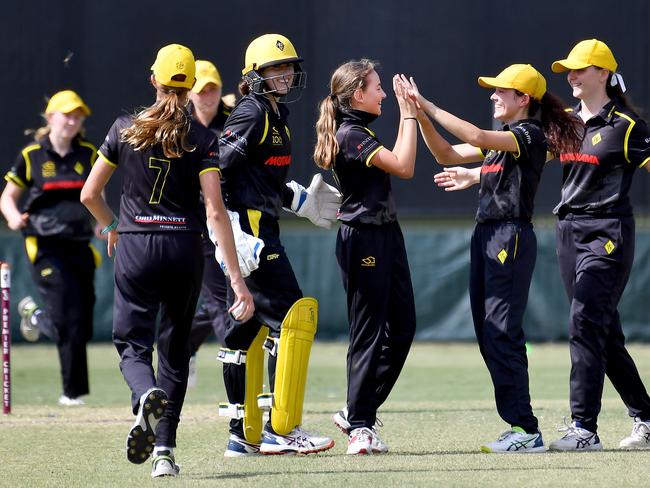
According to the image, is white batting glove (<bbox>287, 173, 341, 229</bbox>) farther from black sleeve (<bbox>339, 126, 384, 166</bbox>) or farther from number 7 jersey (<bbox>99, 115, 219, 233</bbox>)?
number 7 jersey (<bbox>99, 115, 219, 233</bbox>)

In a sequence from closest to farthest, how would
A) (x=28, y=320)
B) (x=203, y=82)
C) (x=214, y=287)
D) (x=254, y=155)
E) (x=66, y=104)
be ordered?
(x=254, y=155), (x=214, y=287), (x=203, y=82), (x=66, y=104), (x=28, y=320)

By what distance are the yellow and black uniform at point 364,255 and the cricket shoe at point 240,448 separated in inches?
21.8

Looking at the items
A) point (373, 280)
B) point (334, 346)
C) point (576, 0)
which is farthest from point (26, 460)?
point (576, 0)

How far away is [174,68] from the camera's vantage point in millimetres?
5820

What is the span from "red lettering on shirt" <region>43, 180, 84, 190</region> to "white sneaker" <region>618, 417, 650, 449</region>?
497 centimetres

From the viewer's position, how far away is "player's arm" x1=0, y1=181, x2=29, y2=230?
9688 millimetres

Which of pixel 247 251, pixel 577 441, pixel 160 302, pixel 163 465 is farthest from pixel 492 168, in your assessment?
pixel 163 465

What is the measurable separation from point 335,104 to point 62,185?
3.86m

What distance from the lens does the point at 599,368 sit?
6641 mm

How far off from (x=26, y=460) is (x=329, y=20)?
7.64 meters

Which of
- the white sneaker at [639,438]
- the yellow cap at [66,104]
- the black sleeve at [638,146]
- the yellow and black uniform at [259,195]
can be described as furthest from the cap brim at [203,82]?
the white sneaker at [639,438]

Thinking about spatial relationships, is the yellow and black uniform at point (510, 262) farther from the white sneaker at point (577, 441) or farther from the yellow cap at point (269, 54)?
the yellow cap at point (269, 54)

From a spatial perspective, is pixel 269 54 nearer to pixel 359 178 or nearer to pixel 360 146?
pixel 360 146

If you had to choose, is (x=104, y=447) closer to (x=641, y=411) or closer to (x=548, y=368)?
(x=641, y=411)
